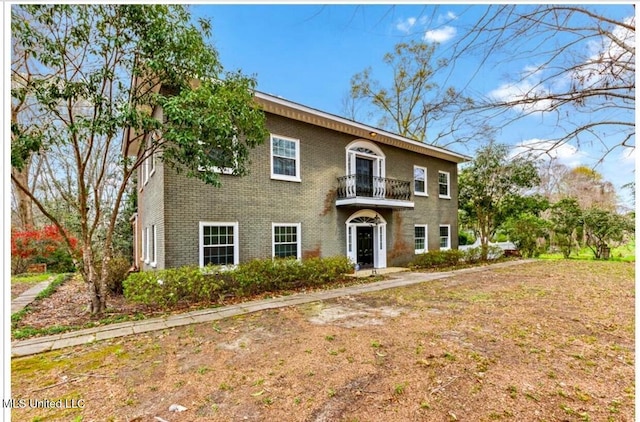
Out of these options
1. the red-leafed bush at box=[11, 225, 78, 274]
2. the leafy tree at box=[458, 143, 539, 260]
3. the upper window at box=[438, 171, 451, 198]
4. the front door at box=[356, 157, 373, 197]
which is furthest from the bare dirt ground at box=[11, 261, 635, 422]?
the red-leafed bush at box=[11, 225, 78, 274]

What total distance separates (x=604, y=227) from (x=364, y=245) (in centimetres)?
1416

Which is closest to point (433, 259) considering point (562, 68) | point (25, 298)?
point (562, 68)

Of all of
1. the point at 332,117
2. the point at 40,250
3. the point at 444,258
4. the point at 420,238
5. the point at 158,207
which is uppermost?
the point at 332,117

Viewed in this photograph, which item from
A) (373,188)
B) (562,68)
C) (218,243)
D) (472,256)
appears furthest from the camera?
(472,256)

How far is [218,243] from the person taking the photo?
9539mm

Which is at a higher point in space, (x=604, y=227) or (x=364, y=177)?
(x=364, y=177)

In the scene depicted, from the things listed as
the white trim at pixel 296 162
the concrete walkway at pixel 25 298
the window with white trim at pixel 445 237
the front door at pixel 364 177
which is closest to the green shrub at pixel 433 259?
the window with white trim at pixel 445 237

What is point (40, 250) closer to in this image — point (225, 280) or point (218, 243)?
point (218, 243)

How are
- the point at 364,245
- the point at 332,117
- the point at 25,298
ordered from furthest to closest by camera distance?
1. the point at 364,245
2. the point at 332,117
3. the point at 25,298

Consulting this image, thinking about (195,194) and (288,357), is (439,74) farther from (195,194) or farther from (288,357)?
(195,194)

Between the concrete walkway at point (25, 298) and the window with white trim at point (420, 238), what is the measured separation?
1482 centimetres

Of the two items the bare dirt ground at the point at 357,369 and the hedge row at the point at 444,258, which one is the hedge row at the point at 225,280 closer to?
the bare dirt ground at the point at 357,369

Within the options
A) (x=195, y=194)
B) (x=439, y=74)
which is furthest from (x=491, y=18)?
(x=195, y=194)

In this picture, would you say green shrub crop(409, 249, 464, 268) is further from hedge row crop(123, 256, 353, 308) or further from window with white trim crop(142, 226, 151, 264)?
window with white trim crop(142, 226, 151, 264)
